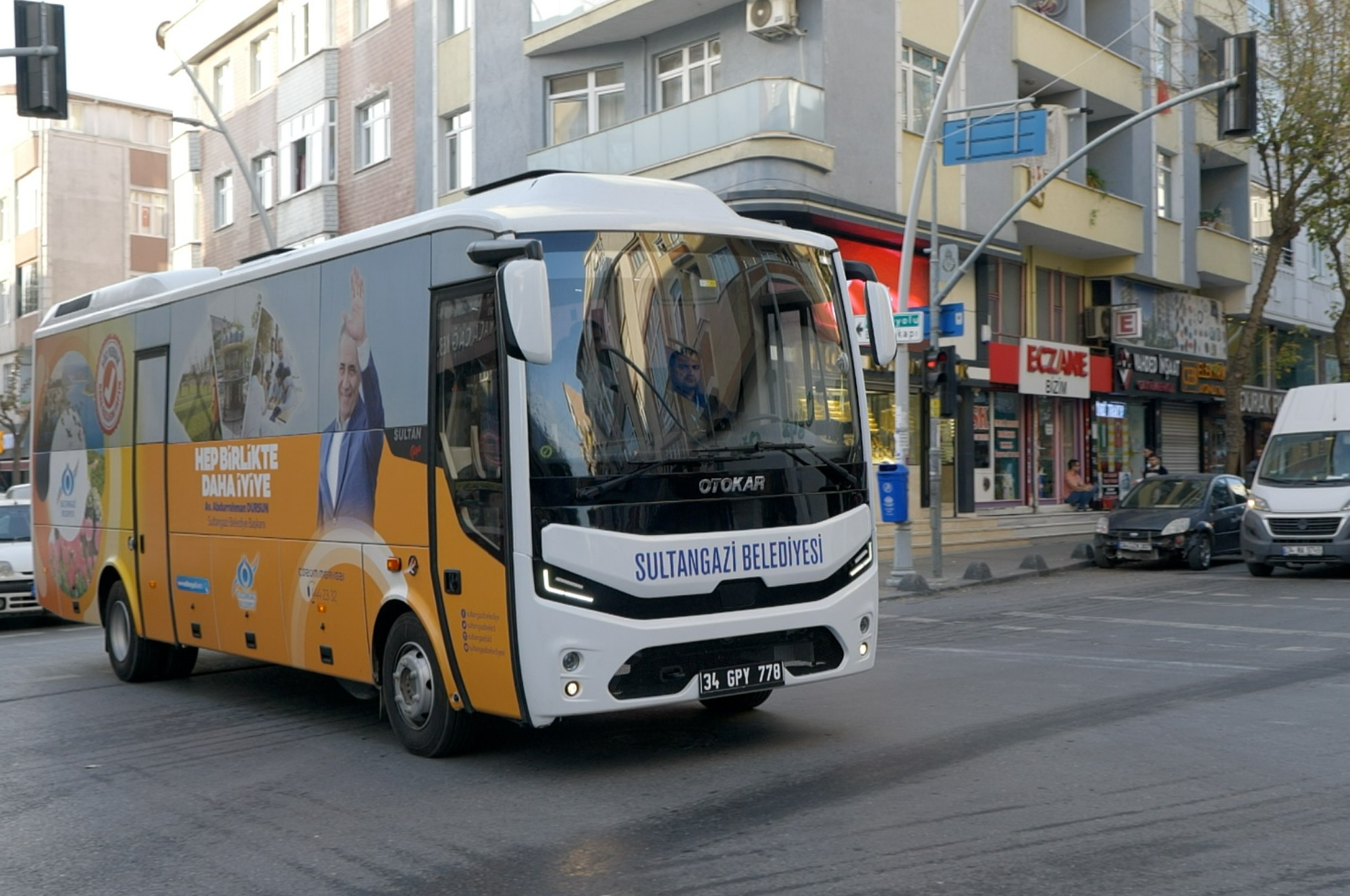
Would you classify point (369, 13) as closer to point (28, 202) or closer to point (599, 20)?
point (599, 20)

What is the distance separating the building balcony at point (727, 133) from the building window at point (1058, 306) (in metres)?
10.2

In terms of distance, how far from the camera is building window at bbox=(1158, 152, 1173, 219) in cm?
3534

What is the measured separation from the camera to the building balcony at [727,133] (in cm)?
2242

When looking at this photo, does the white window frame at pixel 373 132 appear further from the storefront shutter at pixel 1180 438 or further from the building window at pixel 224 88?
the storefront shutter at pixel 1180 438

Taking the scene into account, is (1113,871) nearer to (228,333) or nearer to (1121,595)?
(228,333)

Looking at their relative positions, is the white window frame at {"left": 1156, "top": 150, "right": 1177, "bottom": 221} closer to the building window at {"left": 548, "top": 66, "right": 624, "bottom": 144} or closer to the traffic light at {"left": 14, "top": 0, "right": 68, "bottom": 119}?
the building window at {"left": 548, "top": 66, "right": 624, "bottom": 144}

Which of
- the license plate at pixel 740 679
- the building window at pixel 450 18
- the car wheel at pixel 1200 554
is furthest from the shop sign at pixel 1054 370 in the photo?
the license plate at pixel 740 679

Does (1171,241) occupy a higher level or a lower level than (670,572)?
higher

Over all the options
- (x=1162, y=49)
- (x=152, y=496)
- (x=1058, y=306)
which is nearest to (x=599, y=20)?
(x=1058, y=306)

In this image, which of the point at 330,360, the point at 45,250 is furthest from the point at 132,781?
the point at 45,250

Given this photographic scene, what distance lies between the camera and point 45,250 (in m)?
55.3

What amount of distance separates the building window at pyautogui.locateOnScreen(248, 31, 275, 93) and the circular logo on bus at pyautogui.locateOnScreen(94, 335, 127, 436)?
86.5 ft

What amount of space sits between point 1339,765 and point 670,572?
141 inches

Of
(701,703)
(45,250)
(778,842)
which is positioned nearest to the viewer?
(778,842)
